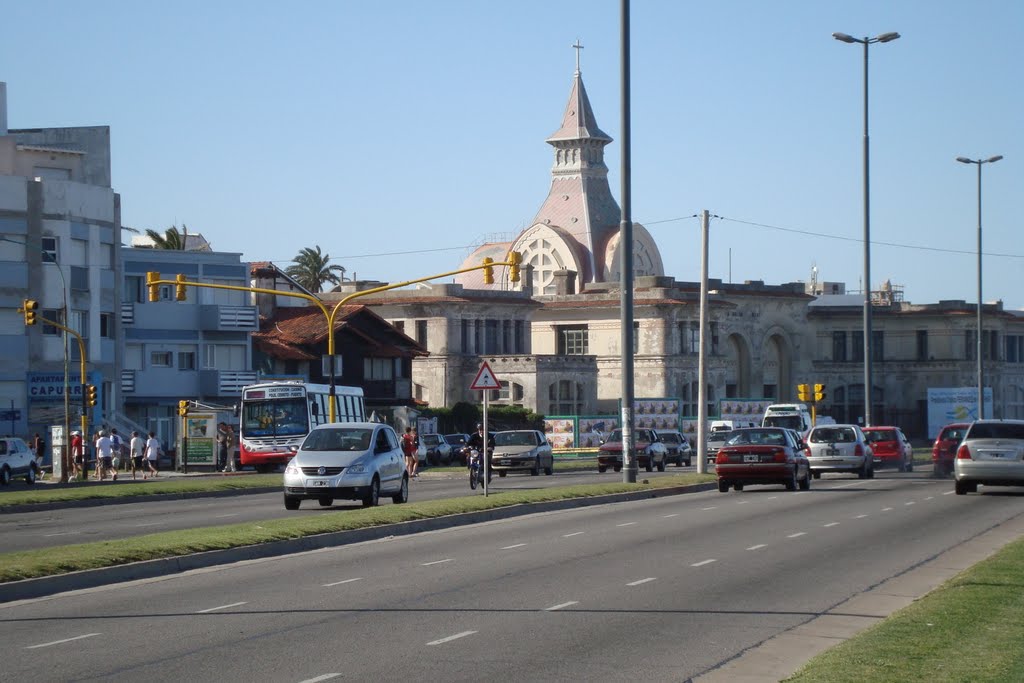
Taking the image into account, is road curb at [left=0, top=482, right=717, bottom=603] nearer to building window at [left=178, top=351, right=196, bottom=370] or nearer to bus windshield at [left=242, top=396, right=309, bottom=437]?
bus windshield at [left=242, top=396, right=309, bottom=437]

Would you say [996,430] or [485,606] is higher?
[996,430]

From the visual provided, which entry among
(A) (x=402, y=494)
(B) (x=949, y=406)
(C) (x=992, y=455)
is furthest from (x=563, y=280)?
(A) (x=402, y=494)

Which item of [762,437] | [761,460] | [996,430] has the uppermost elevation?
[996,430]

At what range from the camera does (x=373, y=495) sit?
30.6 m

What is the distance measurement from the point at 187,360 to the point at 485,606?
208 feet

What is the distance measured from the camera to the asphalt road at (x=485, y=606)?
1186cm

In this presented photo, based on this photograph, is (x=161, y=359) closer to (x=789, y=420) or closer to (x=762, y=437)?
(x=789, y=420)

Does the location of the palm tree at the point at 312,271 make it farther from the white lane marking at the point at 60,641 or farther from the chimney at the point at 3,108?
the white lane marking at the point at 60,641

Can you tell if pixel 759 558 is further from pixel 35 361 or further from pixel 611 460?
pixel 35 361

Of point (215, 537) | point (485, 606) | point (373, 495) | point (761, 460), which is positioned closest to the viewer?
point (485, 606)

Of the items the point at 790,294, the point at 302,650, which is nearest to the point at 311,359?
the point at 790,294

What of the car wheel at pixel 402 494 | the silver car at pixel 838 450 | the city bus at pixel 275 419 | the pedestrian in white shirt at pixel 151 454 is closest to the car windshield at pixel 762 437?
the silver car at pixel 838 450

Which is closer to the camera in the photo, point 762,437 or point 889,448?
point 762,437

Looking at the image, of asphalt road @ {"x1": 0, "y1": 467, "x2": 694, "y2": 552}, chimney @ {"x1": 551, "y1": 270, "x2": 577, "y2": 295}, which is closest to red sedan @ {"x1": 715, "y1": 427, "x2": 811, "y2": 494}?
asphalt road @ {"x1": 0, "y1": 467, "x2": 694, "y2": 552}
